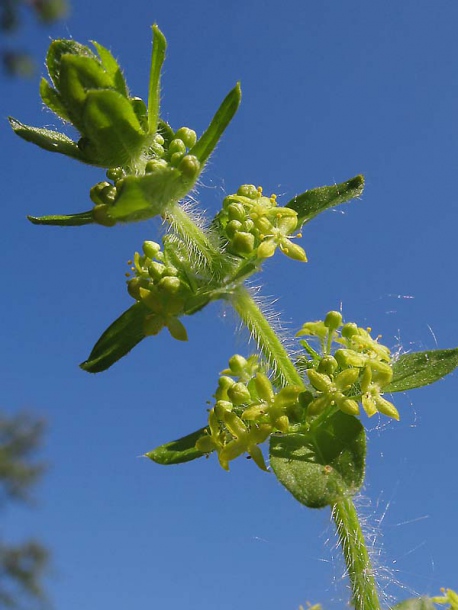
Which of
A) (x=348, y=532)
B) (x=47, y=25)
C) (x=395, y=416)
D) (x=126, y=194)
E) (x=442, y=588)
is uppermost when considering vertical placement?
(x=47, y=25)

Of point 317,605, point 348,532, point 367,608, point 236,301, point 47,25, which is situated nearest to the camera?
point 367,608

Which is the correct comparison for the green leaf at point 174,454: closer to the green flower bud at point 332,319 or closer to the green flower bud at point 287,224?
the green flower bud at point 332,319

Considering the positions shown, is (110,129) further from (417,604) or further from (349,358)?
(417,604)

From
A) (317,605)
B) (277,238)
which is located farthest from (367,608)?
(277,238)

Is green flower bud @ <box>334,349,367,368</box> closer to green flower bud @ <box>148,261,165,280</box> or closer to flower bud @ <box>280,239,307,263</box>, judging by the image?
flower bud @ <box>280,239,307,263</box>

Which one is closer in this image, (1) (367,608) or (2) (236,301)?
(1) (367,608)

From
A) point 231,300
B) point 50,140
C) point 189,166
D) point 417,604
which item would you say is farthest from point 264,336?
point 417,604

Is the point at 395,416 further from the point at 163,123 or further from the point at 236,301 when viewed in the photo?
the point at 163,123

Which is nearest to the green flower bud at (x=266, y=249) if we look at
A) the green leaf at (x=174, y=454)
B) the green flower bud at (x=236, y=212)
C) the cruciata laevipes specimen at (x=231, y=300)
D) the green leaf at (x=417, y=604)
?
the cruciata laevipes specimen at (x=231, y=300)
